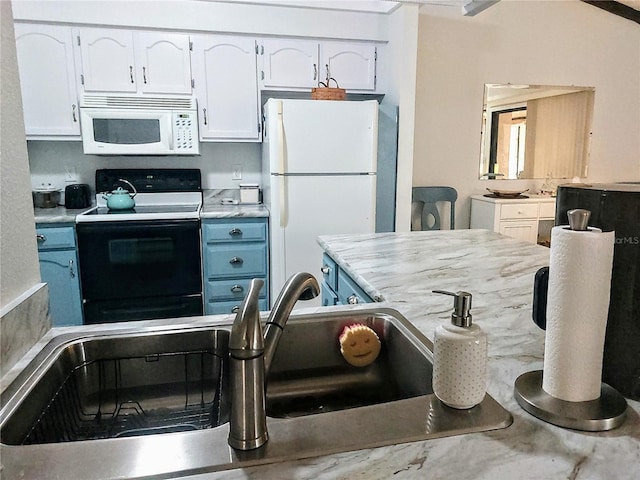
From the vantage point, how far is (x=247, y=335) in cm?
62

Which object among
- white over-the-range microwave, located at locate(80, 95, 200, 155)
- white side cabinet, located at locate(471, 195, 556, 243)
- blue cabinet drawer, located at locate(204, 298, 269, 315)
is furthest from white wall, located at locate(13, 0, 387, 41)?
blue cabinet drawer, located at locate(204, 298, 269, 315)

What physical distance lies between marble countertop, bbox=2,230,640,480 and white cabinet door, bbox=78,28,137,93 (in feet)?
7.36

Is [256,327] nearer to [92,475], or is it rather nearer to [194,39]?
[92,475]

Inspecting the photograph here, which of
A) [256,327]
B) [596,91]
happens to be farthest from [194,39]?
[596,91]

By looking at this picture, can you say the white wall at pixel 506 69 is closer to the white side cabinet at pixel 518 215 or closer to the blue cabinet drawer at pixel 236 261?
the white side cabinet at pixel 518 215

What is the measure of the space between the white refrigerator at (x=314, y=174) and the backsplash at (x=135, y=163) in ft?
1.75

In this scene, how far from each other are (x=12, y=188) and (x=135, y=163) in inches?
112

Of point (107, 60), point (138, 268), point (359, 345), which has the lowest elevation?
point (138, 268)

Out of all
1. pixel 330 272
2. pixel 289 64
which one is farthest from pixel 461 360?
pixel 289 64

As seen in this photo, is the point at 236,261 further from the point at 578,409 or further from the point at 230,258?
the point at 578,409

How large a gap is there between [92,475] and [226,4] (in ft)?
10.8

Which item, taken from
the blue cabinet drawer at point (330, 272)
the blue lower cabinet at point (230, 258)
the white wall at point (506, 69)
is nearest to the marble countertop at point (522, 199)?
the white wall at point (506, 69)

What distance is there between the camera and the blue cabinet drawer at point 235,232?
312 cm

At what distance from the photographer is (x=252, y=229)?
320 cm
